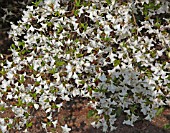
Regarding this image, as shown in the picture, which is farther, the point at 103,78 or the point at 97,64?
the point at 97,64

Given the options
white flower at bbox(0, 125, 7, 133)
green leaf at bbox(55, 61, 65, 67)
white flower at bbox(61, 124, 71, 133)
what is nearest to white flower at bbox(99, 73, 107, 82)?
green leaf at bbox(55, 61, 65, 67)

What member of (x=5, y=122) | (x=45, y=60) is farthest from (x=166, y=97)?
(x=5, y=122)

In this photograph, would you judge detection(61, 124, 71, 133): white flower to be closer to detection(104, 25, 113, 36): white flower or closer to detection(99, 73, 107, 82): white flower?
detection(99, 73, 107, 82): white flower

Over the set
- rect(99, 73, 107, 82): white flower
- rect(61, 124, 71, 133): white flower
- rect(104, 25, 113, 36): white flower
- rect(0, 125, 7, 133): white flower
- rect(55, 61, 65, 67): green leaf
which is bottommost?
rect(61, 124, 71, 133): white flower

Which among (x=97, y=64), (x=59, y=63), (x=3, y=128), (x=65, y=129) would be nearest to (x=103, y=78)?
(x=97, y=64)

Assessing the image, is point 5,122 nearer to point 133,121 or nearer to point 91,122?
point 91,122

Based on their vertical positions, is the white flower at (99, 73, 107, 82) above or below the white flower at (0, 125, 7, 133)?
above

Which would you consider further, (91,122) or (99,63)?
(91,122)

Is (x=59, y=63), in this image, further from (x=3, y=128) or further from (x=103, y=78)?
(x=3, y=128)
